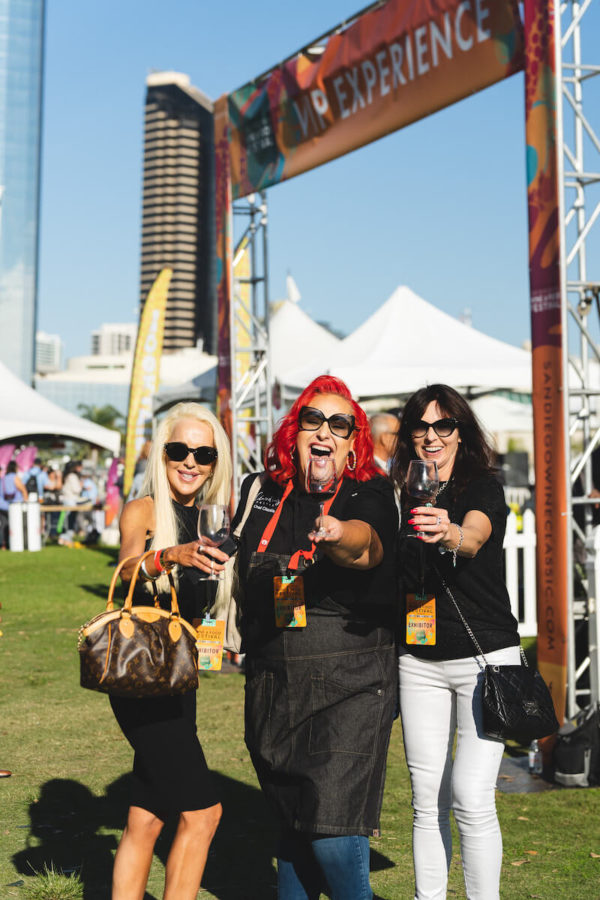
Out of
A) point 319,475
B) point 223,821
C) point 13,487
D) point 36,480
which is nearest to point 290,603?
point 319,475

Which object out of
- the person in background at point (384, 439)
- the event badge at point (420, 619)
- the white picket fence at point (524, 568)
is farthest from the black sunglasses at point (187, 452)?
the white picket fence at point (524, 568)

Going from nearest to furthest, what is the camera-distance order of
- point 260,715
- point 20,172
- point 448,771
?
point 260,715, point 448,771, point 20,172

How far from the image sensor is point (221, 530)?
2824 millimetres

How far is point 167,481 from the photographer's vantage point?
3410 mm

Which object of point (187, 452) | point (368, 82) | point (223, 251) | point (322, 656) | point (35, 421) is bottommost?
point (322, 656)

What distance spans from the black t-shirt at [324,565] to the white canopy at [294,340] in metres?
17.4

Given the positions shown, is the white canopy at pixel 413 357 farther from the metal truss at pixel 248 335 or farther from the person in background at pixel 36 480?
the person in background at pixel 36 480

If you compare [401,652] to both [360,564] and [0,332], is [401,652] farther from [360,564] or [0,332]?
[0,332]

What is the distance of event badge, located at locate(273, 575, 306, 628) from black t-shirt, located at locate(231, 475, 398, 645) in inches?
1.7

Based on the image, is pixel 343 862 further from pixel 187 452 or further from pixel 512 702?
pixel 187 452

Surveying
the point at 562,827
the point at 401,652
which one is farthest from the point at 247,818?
the point at 401,652

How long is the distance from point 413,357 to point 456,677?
42.9ft

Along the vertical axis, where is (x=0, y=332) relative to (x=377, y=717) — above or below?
above

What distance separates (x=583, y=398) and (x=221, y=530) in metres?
4.47
